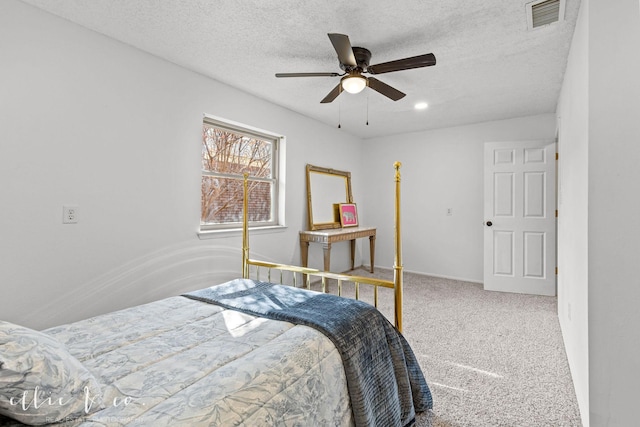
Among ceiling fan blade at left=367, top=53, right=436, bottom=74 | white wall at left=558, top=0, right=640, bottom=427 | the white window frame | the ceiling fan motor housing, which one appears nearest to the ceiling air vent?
white wall at left=558, top=0, right=640, bottom=427

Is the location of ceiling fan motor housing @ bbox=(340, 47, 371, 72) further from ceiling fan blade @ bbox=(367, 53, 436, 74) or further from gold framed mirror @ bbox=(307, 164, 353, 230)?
gold framed mirror @ bbox=(307, 164, 353, 230)

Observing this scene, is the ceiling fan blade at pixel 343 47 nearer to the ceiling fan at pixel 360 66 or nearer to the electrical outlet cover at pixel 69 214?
the ceiling fan at pixel 360 66

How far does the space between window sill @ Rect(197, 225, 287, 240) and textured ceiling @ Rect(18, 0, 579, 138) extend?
4.95 ft

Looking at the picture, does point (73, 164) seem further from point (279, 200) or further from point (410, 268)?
point (410, 268)

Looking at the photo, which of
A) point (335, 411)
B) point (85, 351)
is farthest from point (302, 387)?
point (85, 351)

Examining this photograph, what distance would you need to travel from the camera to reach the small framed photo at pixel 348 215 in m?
4.99

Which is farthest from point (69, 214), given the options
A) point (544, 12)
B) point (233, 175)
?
point (544, 12)

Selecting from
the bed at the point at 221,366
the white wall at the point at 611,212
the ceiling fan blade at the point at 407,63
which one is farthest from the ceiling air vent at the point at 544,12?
the bed at the point at 221,366

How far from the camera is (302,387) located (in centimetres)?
117

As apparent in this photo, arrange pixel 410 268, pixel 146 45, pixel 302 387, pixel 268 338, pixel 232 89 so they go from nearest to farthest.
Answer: pixel 302 387 < pixel 268 338 < pixel 146 45 < pixel 232 89 < pixel 410 268

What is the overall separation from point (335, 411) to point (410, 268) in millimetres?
4317

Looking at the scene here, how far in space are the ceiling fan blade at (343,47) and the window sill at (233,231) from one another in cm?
197

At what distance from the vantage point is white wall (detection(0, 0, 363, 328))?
6.49 ft

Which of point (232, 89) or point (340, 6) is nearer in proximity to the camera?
point (340, 6)
